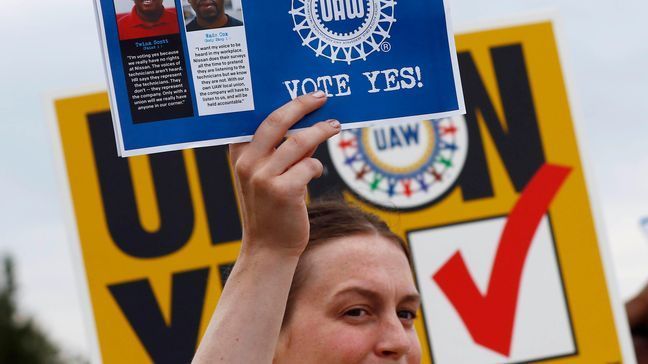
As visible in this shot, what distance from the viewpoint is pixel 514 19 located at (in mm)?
5738

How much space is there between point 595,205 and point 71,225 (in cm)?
231

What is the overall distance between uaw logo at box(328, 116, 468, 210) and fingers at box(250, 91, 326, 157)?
10.9 feet

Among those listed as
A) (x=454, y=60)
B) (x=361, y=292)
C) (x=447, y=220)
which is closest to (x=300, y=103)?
(x=454, y=60)

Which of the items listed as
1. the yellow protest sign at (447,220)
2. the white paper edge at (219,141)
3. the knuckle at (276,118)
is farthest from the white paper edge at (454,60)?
the yellow protest sign at (447,220)

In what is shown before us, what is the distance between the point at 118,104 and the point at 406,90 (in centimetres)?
53

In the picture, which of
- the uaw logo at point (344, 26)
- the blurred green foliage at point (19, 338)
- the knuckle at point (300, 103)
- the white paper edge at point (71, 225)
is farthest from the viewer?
the blurred green foliage at point (19, 338)

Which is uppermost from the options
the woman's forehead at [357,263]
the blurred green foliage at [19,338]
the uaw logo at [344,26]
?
the uaw logo at [344,26]

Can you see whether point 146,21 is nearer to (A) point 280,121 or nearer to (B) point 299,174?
(A) point 280,121

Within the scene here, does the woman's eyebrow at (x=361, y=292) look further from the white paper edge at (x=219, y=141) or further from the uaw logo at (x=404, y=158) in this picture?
the uaw logo at (x=404, y=158)

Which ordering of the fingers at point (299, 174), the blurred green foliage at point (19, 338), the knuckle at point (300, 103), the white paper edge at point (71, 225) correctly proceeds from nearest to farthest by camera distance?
the fingers at point (299, 174) < the knuckle at point (300, 103) < the white paper edge at point (71, 225) < the blurred green foliage at point (19, 338)

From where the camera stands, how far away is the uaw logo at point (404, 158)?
18.2ft

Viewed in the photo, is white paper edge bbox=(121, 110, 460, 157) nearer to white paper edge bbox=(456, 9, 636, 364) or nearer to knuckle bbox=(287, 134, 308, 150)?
knuckle bbox=(287, 134, 308, 150)

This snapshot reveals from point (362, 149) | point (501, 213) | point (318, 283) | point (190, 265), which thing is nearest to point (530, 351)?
point (501, 213)

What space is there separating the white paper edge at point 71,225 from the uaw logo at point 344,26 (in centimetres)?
315
